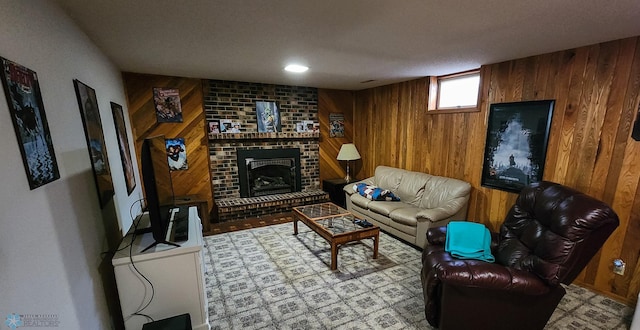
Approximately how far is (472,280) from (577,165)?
1.83 metres

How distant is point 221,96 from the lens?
4.04 m

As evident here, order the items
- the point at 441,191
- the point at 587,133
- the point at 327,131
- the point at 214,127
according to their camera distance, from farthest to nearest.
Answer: the point at 327,131
the point at 214,127
the point at 441,191
the point at 587,133

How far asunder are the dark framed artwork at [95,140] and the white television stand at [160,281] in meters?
0.42

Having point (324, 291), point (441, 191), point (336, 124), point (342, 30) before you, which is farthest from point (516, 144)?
point (336, 124)

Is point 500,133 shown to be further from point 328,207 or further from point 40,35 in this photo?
point 40,35

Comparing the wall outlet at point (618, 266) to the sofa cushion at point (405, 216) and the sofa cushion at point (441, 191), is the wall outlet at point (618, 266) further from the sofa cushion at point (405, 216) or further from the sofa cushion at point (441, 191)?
the sofa cushion at point (405, 216)

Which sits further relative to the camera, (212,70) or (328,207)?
(328,207)

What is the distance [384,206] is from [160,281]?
267 cm

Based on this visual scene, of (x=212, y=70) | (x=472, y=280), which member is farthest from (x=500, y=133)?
(x=212, y=70)

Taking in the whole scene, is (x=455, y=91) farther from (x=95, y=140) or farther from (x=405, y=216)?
(x=95, y=140)

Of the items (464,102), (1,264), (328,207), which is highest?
(464,102)

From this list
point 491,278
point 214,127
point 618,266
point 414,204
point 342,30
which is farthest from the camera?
point 214,127

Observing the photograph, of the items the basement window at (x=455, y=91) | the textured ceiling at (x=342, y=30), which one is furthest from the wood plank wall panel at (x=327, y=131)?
the textured ceiling at (x=342, y=30)

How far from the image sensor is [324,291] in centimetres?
233
